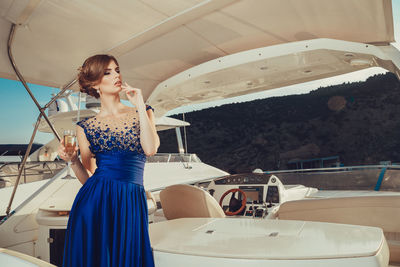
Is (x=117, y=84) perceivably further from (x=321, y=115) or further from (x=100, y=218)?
(x=321, y=115)

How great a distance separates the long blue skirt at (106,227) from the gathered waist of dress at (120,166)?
0.02 metres

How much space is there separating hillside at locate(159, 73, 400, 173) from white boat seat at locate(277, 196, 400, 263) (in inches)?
1151

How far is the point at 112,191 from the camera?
1321mm

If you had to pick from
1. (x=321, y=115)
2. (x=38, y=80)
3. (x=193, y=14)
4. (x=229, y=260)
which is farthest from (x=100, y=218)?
(x=321, y=115)

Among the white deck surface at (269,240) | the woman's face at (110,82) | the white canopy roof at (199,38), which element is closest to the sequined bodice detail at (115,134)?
the woman's face at (110,82)

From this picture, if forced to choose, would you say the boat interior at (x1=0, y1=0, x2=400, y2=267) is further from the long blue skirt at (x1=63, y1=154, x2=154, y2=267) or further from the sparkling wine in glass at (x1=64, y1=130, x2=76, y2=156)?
the sparkling wine in glass at (x1=64, y1=130, x2=76, y2=156)

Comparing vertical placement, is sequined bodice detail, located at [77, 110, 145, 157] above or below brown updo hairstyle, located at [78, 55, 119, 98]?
below

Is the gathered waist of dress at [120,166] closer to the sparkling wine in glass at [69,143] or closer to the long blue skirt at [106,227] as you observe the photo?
the long blue skirt at [106,227]

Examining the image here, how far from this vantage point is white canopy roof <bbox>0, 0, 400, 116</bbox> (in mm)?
1790

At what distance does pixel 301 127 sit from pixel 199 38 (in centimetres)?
3875

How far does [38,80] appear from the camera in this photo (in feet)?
9.11

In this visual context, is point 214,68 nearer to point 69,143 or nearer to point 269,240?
point 69,143

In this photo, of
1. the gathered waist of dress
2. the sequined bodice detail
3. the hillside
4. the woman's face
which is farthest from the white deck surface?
the hillside

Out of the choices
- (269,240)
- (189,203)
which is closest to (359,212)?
(269,240)
